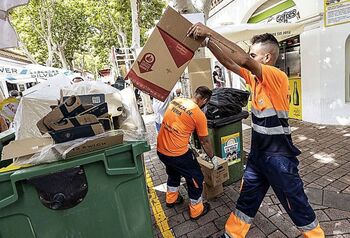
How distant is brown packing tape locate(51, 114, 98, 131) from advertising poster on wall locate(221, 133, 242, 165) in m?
2.20

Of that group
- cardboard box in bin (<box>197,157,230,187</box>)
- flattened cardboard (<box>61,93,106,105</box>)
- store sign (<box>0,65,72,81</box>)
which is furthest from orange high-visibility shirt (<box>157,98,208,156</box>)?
store sign (<box>0,65,72,81</box>)

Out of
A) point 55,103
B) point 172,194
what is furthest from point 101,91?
point 172,194

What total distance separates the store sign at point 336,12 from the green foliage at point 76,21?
9.94m

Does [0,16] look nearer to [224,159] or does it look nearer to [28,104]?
[28,104]

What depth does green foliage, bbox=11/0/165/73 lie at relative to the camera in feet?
46.3

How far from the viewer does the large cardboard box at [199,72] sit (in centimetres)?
461

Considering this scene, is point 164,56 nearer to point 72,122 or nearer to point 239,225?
point 72,122

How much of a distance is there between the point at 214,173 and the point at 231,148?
634mm

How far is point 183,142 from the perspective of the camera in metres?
2.96

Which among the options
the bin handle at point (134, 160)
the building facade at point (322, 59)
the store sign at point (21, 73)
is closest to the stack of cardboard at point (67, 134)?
the bin handle at point (134, 160)

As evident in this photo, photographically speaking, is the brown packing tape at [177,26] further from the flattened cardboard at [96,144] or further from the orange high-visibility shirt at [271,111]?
the flattened cardboard at [96,144]

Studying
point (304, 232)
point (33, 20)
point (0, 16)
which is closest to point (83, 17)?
point (33, 20)

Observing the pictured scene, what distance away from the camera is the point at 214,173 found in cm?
318

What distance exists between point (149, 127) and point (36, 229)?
7390 millimetres
